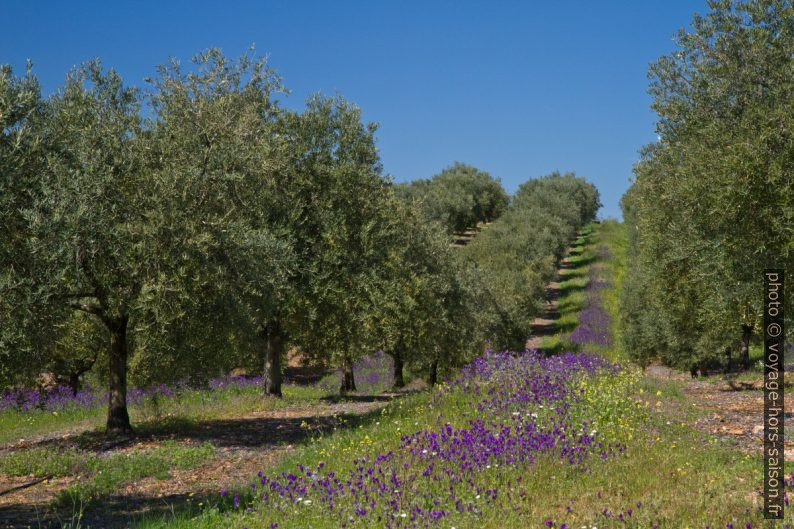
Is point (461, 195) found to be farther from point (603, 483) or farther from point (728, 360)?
point (603, 483)

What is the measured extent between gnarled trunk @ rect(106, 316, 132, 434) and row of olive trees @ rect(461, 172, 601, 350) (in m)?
28.3

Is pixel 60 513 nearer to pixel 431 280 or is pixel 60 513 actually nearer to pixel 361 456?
pixel 361 456

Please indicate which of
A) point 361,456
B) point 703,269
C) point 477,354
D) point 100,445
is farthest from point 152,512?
point 477,354

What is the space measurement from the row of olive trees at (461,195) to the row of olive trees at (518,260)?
397 cm

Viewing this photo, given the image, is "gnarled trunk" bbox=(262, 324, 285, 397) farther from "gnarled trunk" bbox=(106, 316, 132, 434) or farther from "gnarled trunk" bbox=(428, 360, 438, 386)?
"gnarled trunk" bbox=(428, 360, 438, 386)

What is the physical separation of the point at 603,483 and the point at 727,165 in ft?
32.9

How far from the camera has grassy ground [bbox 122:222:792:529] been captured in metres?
8.41

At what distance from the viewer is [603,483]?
9.91m

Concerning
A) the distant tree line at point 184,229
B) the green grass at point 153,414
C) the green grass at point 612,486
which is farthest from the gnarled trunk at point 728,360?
the green grass at point 612,486

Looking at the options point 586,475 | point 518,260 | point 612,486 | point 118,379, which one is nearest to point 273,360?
point 118,379

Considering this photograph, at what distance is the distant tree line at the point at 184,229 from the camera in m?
14.8

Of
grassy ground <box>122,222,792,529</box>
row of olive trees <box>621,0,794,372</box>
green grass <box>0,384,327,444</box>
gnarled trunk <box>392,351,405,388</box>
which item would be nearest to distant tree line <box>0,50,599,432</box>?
green grass <box>0,384,327,444</box>

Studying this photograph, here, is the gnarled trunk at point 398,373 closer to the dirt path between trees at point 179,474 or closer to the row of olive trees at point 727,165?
the dirt path between trees at point 179,474

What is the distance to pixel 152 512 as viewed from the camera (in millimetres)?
10688
